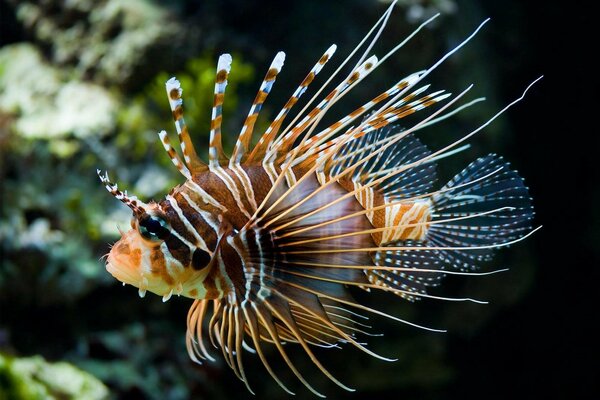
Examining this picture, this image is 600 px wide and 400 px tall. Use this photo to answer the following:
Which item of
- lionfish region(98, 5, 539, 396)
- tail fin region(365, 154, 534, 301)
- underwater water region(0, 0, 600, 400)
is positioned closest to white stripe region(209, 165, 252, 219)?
lionfish region(98, 5, 539, 396)

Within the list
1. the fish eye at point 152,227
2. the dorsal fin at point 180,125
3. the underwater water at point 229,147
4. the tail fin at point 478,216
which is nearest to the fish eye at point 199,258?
the fish eye at point 152,227

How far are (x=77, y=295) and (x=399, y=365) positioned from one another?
10.5ft

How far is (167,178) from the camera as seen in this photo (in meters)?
4.66

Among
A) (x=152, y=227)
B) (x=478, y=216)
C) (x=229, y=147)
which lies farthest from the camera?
(x=229, y=147)

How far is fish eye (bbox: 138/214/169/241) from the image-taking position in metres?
1.74

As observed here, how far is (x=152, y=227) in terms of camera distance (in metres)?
1.74

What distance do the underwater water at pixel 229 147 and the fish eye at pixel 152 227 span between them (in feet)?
6.31

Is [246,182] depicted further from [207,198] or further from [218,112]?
[218,112]

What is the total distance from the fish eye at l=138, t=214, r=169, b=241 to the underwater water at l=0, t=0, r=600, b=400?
1923 millimetres

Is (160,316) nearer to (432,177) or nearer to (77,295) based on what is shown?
(77,295)

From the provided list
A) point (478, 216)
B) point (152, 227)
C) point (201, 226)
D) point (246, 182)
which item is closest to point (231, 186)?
point (246, 182)

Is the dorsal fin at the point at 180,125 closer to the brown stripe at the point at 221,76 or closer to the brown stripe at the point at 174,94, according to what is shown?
the brown stripe at the point at 174,94

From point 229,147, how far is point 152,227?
10.4ft

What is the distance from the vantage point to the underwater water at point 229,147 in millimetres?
4238
